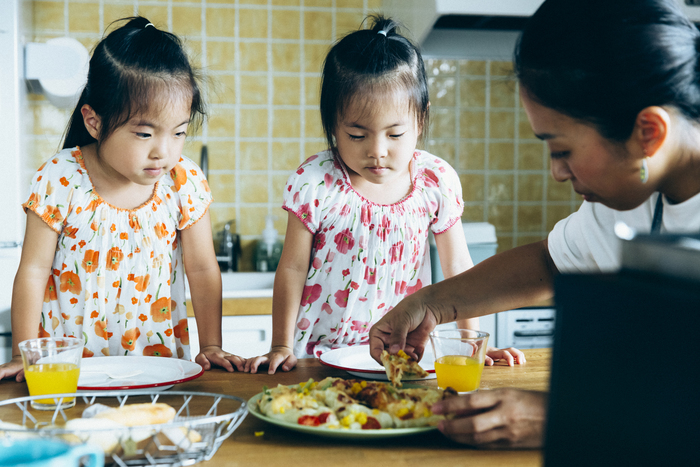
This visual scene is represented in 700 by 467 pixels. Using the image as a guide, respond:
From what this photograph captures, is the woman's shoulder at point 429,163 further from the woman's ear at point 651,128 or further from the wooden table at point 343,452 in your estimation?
the wooden table at point 343,452

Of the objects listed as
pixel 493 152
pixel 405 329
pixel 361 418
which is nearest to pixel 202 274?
pixel 405 329

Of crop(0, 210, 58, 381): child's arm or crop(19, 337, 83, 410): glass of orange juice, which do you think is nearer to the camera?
crop(19, 337, 83, 410): glass of orange juice

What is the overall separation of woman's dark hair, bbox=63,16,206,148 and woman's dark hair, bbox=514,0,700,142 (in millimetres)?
745

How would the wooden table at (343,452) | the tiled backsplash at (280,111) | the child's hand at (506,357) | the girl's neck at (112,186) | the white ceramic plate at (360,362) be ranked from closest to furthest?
the wooden table at (343,452), the white ceramic plate at (360,362), the child's hand at (506,357), the girl's neck at (112,186), the tiled backsplash at (280,111)

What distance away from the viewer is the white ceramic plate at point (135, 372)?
85 centimetres

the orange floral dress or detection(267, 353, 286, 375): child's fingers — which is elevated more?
the orange floral dress

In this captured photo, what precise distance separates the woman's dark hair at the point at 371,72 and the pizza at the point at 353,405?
684 millimetres

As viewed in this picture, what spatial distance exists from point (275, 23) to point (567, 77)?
1.95 metres

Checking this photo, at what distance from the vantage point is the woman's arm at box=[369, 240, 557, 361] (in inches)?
40.5

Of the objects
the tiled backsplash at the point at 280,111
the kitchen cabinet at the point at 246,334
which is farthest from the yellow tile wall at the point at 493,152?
the kitchen cabinet at the point at 246,334

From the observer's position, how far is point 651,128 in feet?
2.38

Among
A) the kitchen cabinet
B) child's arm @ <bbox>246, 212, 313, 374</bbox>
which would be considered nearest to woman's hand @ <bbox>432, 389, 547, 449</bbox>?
child's arm @ <bbox>246, 212, 313, 374</bbox>

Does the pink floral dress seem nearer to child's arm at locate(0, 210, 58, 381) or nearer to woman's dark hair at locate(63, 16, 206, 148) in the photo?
woman's dark hair at locate(63, 16, 206, 148)

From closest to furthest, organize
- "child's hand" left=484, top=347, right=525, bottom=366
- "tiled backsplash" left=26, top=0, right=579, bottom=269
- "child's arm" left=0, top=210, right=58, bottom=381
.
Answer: "child's hand" left=484, top=347, right=525, bottom=366 < "child's arm" left=0, top=210, right=58, bottom=381 < "tiled backsplash" left=26, top=0, right=579, bottom=269
